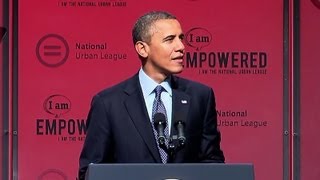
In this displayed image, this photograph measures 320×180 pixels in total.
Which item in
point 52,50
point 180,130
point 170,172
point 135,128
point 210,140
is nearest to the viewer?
point 170,172

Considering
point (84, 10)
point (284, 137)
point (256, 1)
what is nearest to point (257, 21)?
point (256, 1)

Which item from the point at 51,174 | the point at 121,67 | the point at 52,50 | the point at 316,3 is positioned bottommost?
the point at 51,174

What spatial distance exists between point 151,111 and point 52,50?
2.32m

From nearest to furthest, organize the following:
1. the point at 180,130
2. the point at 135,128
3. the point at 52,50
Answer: the point at 180,130 < the point at 135,128 < the point at 52,50

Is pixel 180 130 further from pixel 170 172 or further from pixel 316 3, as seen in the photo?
pixel 316 3

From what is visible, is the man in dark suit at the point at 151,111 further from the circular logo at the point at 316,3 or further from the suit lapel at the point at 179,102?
the circular logo at the point at 316,3

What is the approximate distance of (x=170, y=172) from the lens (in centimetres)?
287

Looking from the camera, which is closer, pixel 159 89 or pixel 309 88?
pixel 159 89

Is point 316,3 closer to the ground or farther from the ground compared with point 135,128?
farther from the ground

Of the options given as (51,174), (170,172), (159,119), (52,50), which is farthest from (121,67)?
(170,172)

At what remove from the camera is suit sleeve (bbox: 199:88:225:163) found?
3.58 m

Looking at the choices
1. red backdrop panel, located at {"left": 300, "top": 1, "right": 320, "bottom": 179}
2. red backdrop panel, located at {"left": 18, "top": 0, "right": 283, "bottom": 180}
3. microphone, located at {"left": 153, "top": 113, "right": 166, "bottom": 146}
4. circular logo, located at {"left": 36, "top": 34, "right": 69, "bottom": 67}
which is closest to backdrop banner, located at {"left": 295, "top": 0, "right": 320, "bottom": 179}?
red backdrop panel, located at {"left": 300, "top": 1, "right": 320, "bottom": 179}

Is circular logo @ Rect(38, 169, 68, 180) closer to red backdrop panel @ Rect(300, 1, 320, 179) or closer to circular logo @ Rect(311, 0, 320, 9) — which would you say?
red backdrop panel @ Rect(300, 1, 320, 179)

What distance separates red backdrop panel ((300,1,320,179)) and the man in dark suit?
86.9 inches
